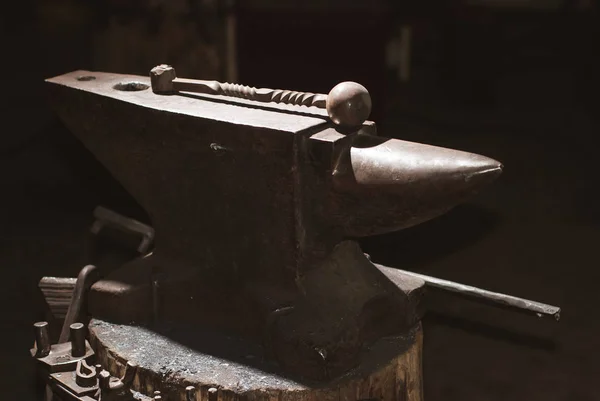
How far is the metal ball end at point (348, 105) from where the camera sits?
5.74ft

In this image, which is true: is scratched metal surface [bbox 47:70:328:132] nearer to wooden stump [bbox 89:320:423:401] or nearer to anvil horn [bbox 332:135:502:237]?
anvil horn [bbox 332:135:502:237]

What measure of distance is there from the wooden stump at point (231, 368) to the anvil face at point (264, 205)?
0.13 ft

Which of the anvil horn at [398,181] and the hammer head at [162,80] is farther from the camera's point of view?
the hammer head at [162,80]

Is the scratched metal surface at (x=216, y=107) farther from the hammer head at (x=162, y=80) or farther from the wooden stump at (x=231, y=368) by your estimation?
the wooden stump at (x=231, y=368)

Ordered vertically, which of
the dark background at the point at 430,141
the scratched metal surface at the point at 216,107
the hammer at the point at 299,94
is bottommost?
the dark background at the point at 430,141

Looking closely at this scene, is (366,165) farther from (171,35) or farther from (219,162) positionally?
(171,35)

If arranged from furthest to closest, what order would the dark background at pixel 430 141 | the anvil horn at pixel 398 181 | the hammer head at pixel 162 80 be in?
the dark background at pixel 430 141, the hammer head at pixel 162 80, the anvil horn at pixel 398 181

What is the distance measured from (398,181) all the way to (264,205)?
0.34m

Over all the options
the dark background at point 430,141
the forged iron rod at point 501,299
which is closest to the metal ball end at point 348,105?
the forged iron rod at point 501,299

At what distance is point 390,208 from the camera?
67.0 inches

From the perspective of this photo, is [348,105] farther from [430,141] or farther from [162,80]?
[430,141]

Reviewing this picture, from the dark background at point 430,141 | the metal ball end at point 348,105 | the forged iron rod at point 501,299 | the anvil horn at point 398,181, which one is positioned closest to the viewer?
the anvil horn at point 398,181

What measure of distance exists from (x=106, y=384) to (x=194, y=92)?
2.54ft

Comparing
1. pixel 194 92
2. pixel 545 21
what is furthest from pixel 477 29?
pixel 194 92
